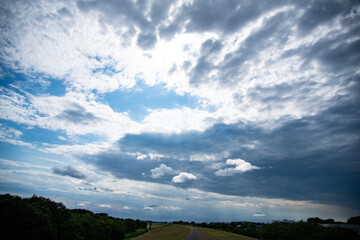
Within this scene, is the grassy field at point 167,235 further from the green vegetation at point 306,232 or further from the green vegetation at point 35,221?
the green vegetation at point 35,221

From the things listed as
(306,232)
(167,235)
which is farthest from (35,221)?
(306,232)

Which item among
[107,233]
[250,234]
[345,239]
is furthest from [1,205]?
[250,234]

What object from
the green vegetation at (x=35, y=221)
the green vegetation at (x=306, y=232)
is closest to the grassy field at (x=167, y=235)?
the green vegetation at (x=306, y=232)

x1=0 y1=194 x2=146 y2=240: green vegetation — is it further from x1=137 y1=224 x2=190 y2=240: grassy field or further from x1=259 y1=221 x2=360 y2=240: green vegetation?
x1=259 y1=221 x2=360 y2=240: green vegetation

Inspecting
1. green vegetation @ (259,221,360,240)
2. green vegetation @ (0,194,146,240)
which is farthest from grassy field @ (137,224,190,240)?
green vegetation @ (0,194,146,240)

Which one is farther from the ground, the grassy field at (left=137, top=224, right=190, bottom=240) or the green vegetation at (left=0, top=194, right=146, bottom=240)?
the green vegetation at (left=0, top=194, right=146, bottom=240)

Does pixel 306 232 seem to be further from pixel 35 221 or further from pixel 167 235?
pixel 35 221

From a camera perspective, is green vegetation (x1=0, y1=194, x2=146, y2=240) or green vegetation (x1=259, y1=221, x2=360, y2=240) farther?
green vegetation (x1=259, y1=221, x2=360, y2=240)

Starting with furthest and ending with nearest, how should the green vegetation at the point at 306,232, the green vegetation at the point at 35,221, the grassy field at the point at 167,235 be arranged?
1. the grassy field at the point at 167,235
2. the green vegetation at the point at 306,232
3. the green vegetation at the point at 35,221

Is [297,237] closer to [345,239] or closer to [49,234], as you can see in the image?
[345,239]

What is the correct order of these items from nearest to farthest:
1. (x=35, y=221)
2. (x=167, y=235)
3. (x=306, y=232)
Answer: (x=35, y=221) → (x=306, y=232) → (x=167, y=235)

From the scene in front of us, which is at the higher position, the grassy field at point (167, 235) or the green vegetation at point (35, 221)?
the green vegetation at point (35, 221)

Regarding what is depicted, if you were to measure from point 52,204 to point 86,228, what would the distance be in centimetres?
649

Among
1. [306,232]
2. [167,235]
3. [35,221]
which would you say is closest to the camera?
[35,221]
